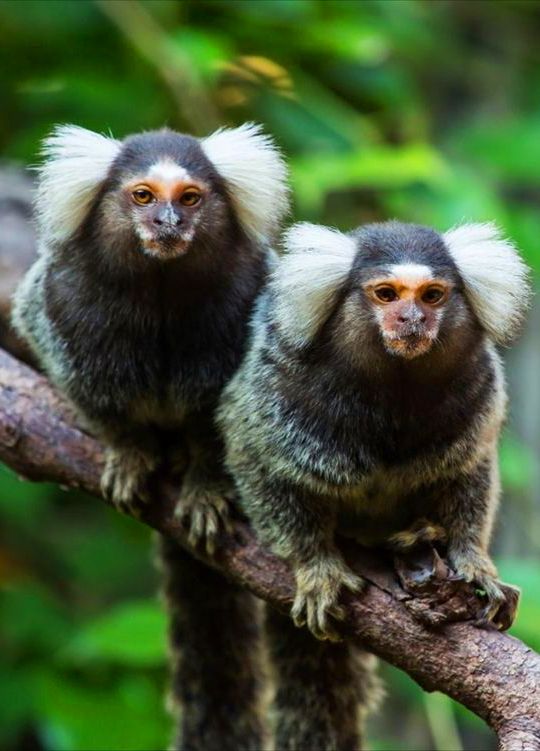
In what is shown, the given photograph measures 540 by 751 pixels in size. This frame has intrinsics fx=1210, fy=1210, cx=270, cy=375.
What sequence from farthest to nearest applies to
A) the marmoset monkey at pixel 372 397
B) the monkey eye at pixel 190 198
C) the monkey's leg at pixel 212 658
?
the monkey's leg at pixel 212 658
the monkey eye at pixel 190 198
the marmoset monkey at pixel 372 397

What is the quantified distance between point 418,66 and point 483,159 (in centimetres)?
170

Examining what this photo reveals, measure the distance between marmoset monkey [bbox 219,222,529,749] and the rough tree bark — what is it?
0.06 meters

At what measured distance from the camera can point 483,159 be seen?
14.0ft

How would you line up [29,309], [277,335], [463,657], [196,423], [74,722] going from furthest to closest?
[74,722] → [29,309] → [196,423] → [277,335] → [463,657]

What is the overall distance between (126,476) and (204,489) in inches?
7.7

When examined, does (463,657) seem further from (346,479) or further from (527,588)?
(527,588)

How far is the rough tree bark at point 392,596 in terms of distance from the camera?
2.40 metres

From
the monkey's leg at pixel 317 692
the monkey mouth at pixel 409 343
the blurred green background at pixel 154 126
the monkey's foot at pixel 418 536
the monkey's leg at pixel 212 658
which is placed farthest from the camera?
the blurred green background at pixel 154 126

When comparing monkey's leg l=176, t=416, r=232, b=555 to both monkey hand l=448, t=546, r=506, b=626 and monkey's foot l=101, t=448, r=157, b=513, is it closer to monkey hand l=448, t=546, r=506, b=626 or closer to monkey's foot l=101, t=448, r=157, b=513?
monkey's foot l=101, t=448, r=157, b=513

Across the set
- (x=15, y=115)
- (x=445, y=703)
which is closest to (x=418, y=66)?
(x=15, y=115)

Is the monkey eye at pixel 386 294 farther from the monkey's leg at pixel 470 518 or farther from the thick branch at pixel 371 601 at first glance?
the thick branch at pixel 371 601

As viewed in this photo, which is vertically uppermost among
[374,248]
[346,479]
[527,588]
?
[374,248]

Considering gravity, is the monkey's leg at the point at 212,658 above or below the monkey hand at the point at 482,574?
below

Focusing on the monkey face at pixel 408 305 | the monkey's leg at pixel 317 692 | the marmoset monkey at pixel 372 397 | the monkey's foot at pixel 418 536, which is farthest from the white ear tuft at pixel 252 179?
the monkey's leg at pixel 317 692
